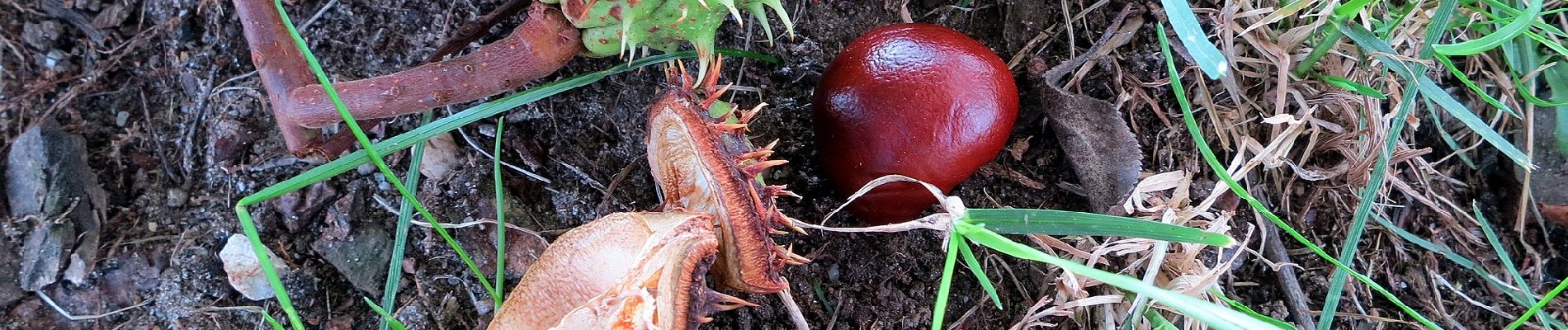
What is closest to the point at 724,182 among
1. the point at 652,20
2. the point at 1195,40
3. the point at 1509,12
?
the point at 652,20

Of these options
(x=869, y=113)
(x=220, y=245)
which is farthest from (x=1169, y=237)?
(x=220, y=245)

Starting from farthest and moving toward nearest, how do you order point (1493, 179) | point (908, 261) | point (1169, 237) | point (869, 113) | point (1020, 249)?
point (1493, 179) → point (908, 261) → point (869, 113) → point (1169, 237) → point (1020, 249)

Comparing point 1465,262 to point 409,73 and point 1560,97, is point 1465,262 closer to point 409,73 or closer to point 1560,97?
point 1560,97

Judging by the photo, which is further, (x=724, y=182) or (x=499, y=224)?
(x=499, y=224)

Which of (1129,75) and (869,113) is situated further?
(1129,75)

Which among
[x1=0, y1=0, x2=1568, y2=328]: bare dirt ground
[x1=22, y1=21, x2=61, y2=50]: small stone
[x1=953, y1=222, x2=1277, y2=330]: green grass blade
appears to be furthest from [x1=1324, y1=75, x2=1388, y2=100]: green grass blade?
[x1=22, y1=21, x2=61, y2=50]: small stone

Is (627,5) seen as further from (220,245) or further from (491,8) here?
(220,245)

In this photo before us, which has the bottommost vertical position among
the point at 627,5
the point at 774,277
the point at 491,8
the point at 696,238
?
the point at 774,277
